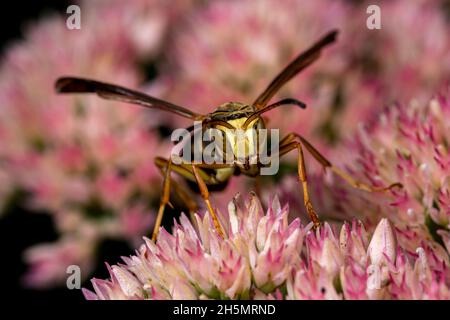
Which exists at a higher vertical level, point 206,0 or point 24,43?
point 206,0

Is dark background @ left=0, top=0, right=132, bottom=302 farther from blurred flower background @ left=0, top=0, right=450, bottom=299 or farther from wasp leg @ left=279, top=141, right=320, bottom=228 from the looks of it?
wasp leg @ left=279, top=141, right=320, bottom=228

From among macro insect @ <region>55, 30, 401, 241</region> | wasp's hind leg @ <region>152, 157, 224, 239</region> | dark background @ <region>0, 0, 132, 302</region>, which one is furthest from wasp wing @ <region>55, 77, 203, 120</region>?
dark background @ <region>0, 0, 132, 302</region>

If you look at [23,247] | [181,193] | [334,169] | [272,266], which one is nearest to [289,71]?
[334,169]

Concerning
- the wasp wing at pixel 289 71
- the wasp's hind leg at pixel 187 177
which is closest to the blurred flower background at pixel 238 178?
the wasp's hind leg at pixel 187 177

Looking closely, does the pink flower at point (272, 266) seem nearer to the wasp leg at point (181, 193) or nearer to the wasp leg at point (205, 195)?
the wasp leg at point (205, 195)

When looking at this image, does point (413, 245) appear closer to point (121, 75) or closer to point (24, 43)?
point (121, 75)

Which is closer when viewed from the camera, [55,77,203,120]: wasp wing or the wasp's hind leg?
the wasp's hind leg

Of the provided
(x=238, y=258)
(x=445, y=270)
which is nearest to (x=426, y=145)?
(x=445, y=270)
